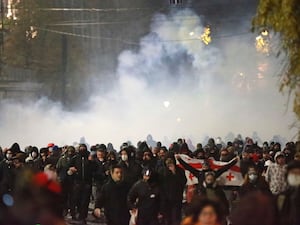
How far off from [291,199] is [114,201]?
147 inches

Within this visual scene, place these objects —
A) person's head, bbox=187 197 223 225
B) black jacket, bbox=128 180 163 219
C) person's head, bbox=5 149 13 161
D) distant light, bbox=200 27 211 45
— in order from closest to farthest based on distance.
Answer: person's head, bbox=187 197 223 225 → black jacket, bbox=128 180 163 219 → person's head, bbox=5 149 13 161 → distant light, bbox=200 27 211 45

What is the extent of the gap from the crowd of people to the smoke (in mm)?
8269

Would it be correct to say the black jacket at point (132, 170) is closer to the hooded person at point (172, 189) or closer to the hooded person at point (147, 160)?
the hooded person at point (172, 189)

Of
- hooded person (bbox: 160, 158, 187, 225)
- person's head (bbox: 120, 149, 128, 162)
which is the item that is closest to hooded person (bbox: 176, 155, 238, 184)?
hooded person (bbox: 160, 158, 187, 225)

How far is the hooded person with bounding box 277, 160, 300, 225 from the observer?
6.70 meters

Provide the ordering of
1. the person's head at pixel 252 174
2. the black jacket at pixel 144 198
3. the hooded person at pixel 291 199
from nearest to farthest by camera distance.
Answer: the hooded person at pixel 291 199 < the black jacket at pixel 144 198 < the person's head at pixel 252 174

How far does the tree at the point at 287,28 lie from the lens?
8.34 metres

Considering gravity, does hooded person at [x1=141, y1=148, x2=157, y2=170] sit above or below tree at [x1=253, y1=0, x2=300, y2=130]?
below

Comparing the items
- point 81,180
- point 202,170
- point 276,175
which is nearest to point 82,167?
point 81,180

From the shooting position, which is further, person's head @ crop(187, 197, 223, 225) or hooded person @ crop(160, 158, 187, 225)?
hooded person @ crop(160, 158, 187, 225)

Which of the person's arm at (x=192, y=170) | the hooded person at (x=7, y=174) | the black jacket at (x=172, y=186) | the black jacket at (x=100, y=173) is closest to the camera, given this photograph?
the hooded person at (x=7, y=174)

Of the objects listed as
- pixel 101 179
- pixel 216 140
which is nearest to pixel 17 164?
pixel 101 179

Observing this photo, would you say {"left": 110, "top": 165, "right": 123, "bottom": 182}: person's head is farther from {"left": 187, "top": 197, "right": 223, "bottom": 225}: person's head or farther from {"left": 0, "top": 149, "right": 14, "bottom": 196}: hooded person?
{"left": 187, "top": 197, "right": 223, "bottom": 225}: person's head

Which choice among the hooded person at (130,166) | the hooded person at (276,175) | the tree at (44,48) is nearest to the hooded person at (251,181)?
the hooded person at (276,175)
